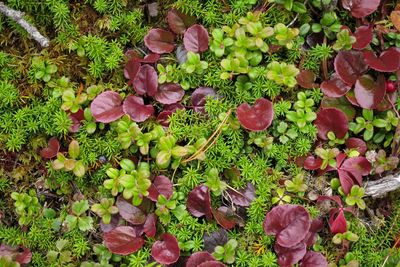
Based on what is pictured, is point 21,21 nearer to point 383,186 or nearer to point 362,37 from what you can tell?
point 362,37

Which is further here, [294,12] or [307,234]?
[294,12]

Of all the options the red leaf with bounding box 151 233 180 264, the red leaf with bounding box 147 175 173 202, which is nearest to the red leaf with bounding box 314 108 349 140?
the red leaf with bounding box 147 175 173 202

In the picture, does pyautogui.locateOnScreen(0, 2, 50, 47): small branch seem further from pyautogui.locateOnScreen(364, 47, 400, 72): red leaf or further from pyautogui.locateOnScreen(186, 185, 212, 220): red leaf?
pyautogui.locateOnScreen(364, 47, 400, 72): red leaf

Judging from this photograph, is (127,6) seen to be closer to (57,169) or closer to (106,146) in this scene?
(106,146)

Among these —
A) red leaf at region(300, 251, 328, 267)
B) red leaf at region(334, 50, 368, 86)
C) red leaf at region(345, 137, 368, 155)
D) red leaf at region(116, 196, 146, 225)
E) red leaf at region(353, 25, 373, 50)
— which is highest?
red leaf at region(353, 25, 373, 50)

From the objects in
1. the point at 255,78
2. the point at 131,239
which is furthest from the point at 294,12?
the point at 131,239

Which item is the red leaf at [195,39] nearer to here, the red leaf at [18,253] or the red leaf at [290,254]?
the red leaf at [290,254]

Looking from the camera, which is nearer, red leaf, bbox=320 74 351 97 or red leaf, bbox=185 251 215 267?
red leaf, bbox=185 251 215 267
